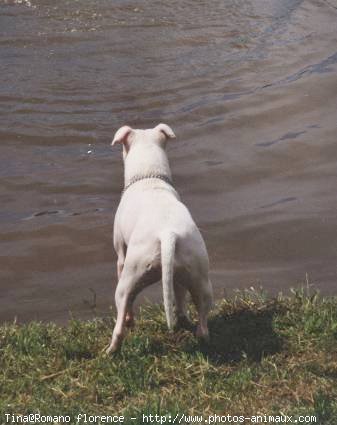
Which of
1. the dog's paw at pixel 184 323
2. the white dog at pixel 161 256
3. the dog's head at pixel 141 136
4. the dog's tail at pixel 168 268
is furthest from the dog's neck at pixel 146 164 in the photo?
the dog's tail at pixel 168 268

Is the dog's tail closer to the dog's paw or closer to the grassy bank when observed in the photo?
the grassy bank

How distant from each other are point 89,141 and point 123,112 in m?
1.11

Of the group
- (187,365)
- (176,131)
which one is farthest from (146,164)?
(176,131)

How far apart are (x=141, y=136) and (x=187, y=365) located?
7.00 feet

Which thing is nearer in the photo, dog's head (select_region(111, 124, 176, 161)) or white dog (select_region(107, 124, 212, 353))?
white dog (select_region(107, 124, 212, 353))

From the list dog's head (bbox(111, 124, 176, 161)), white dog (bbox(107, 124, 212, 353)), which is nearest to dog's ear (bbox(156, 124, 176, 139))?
dog's head (bbox(111, 124, 176, 161))

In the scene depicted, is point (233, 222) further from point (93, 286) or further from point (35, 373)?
point (35, 373)

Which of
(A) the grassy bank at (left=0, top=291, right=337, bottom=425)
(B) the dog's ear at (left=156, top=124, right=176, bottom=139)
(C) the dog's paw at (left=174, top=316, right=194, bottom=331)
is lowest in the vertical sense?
(C) the dog's paw at (left=174, top=316, right=194, bottom=331)

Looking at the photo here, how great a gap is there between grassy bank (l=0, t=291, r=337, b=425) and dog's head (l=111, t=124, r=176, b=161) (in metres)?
1.33

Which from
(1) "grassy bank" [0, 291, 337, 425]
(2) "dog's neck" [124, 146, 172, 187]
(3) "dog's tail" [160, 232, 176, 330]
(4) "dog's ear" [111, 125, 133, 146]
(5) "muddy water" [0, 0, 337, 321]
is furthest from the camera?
(5) "muddy water" [0, 0, 337, 321]

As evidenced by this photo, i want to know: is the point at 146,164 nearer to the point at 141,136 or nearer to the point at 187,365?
the point at 141,136

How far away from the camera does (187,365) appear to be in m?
5.73

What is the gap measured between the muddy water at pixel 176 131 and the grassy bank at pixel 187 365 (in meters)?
0.83

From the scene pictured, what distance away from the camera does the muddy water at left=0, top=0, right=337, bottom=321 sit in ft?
25.9
